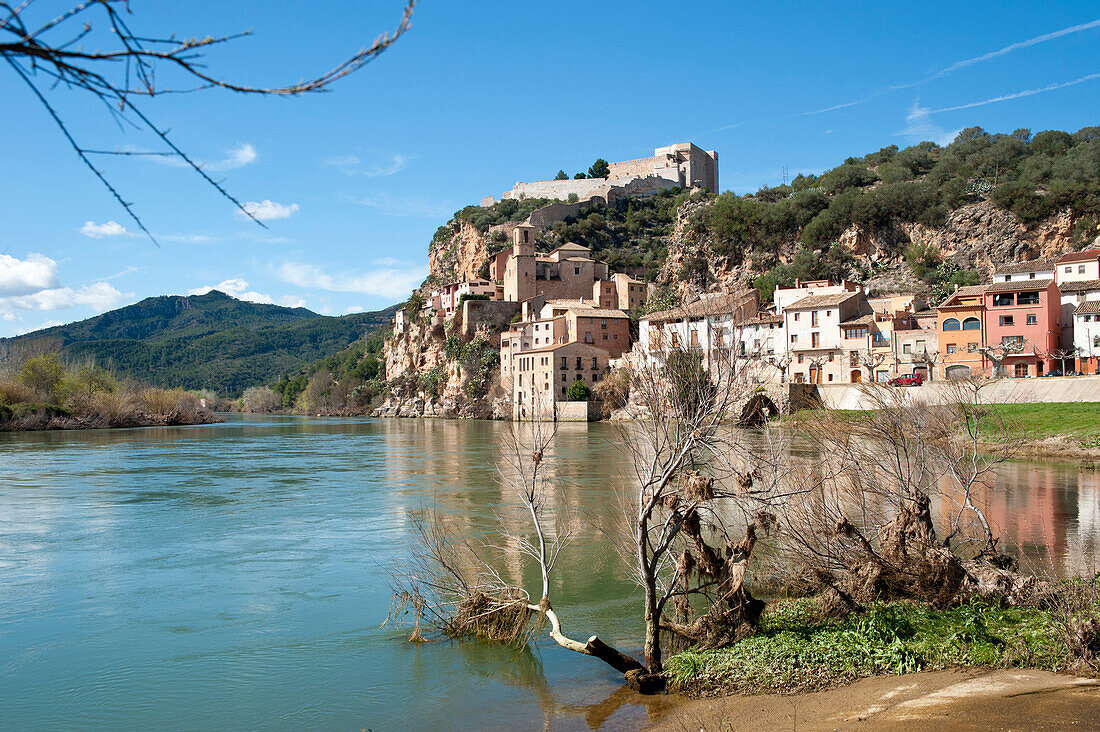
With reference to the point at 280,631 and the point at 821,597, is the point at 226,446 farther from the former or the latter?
the point at 821,597

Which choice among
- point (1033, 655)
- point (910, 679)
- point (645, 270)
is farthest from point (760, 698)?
point (645, 270)

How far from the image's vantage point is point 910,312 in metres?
52.1

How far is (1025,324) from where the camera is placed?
144 feet

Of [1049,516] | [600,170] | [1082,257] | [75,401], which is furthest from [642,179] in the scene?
[1049,516]

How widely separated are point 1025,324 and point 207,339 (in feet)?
493

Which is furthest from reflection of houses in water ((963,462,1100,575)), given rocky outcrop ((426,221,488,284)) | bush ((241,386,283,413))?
bush ((241,386,283,413))

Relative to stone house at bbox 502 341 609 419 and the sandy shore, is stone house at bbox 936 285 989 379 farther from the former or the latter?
the sandy shore

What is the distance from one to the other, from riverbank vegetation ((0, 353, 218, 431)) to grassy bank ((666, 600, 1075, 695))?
62.7 metres

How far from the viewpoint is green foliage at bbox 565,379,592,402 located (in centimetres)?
6381

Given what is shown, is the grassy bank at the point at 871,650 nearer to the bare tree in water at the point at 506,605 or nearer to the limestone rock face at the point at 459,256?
the bare tree in water at the point at 506,605

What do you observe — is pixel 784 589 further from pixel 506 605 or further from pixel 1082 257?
pixel 1082 257

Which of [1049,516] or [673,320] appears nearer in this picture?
[1049,516]

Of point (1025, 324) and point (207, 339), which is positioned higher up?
point (207, 339)

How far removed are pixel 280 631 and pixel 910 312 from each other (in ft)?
168
